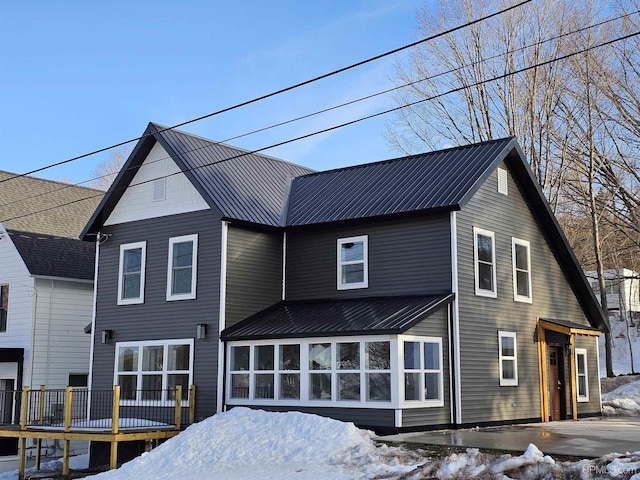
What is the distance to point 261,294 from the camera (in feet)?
70.2

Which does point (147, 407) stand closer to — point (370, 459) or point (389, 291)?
point (389, 291)

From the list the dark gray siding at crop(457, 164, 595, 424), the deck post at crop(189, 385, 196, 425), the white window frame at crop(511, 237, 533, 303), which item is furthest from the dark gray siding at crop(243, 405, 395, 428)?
the white window frame at crop(511, 237, 533, 303)

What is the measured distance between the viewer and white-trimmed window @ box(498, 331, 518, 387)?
20.6 metres

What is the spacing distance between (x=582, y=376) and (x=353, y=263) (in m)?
8.60

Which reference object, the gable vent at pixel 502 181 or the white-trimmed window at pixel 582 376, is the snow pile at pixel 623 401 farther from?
the gable vent at pixel 502 181

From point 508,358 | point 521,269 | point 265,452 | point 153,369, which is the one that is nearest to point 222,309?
point 153,369

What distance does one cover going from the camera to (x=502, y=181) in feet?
70.7

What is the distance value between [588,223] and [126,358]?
77.1 feet

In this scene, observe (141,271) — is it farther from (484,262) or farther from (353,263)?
(484,262)

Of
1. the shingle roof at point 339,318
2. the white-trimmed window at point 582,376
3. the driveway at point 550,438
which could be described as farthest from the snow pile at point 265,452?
the white-trimmed window at point 582,376

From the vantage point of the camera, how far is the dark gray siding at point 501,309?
19391mm

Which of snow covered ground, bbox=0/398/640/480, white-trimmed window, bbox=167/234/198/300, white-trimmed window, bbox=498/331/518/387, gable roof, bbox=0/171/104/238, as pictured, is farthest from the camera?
gable roof, bbox=0/171/104/238

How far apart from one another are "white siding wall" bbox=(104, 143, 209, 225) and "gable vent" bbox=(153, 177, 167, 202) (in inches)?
3.1

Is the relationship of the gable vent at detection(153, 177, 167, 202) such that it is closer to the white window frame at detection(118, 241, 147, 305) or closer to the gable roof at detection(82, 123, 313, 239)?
the gable roof at detection(82, 123, 313, 239)
